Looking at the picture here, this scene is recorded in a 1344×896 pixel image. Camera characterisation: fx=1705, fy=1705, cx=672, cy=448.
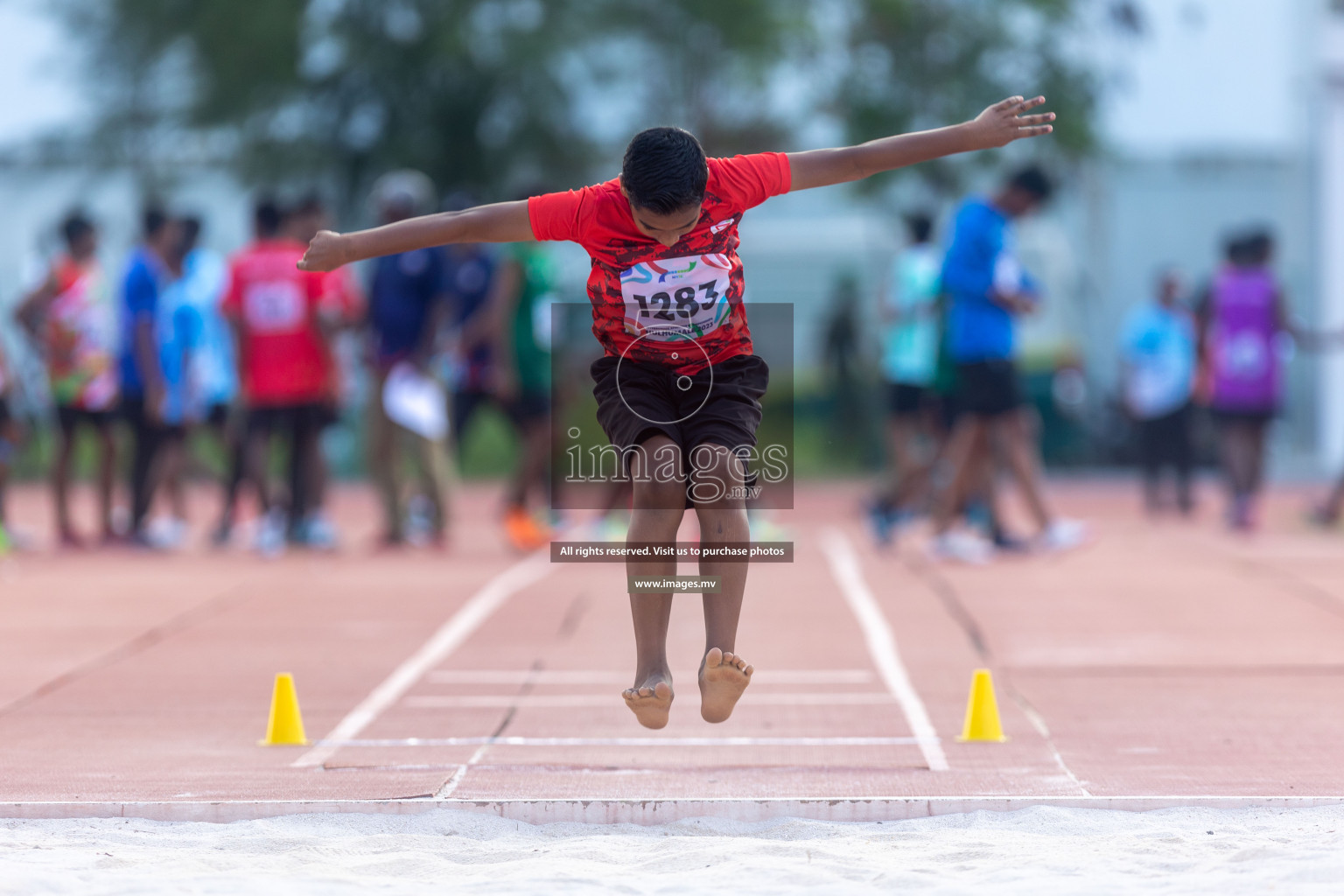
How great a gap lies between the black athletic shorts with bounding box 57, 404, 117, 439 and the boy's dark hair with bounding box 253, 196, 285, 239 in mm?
1693

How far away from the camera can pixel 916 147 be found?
200 inches

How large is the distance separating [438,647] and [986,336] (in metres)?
4.50

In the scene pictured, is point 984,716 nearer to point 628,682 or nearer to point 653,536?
point 653,536

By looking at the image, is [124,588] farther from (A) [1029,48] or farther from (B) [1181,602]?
(A) [1029,48]

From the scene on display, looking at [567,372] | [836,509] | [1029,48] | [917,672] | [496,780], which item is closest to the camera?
[496,780]

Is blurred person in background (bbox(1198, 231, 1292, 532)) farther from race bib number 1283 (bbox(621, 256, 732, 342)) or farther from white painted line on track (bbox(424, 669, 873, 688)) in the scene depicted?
race bib number 1283 (bbox(621, 256, 732, 342))

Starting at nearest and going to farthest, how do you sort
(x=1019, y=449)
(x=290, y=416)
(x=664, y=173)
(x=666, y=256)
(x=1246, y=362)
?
(x=664, y=173)
(x=666, y=256)
(x=1019, y=449)
(x=290, y=416)
(x=1246, y=362)

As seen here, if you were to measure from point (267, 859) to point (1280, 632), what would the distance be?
542 cm

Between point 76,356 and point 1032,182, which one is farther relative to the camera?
point 76,356

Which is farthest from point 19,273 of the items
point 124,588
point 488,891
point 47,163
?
point 488,891

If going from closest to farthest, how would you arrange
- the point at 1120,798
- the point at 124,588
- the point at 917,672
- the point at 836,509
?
the point at 1120,798 → the point at 917,672 → the point at 124,588 → the point at 836,509

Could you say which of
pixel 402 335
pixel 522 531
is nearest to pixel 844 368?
pixel 522 531

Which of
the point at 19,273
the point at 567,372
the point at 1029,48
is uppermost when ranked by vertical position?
the point at 1029,48

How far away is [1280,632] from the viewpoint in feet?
26.5
